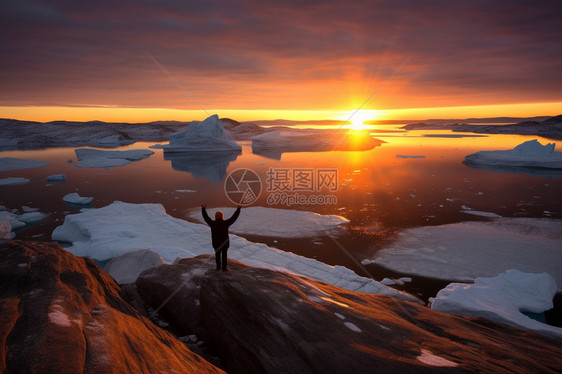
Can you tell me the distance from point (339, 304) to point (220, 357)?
5.44ft

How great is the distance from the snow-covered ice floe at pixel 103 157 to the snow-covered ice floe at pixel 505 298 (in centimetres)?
3375

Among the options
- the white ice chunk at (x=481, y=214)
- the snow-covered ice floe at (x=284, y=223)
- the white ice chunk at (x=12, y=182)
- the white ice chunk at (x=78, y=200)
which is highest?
the white ice chunk at (x=12, y=182)

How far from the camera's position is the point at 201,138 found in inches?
1688

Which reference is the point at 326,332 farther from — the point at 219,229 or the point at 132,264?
the point at 132,264

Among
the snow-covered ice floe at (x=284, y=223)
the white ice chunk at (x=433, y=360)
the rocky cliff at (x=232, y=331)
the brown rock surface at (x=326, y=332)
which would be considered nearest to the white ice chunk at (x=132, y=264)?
the brown rock surface at (x=326, y=332)

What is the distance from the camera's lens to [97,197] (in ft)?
62.4

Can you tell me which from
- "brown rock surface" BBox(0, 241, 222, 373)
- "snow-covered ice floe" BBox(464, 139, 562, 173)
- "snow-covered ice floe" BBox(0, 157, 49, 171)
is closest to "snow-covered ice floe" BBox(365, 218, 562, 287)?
"brown rock surface" BBox(0, 241, 222, 373)

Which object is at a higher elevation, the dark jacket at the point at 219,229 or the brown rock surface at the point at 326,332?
the dark jacket at the point at 219,229

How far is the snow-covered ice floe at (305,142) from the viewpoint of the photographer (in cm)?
5165

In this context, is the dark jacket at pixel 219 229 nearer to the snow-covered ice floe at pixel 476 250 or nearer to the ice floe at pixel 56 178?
the snow-covered ice floe at pixel 476 250

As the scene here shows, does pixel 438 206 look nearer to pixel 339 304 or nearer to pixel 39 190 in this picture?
pixel 339 304

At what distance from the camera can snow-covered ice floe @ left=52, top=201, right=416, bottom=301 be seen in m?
8.10

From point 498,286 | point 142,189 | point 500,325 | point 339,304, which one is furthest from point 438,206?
point 142,189

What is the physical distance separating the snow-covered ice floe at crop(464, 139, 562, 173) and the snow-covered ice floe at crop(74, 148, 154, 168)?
127 feet
